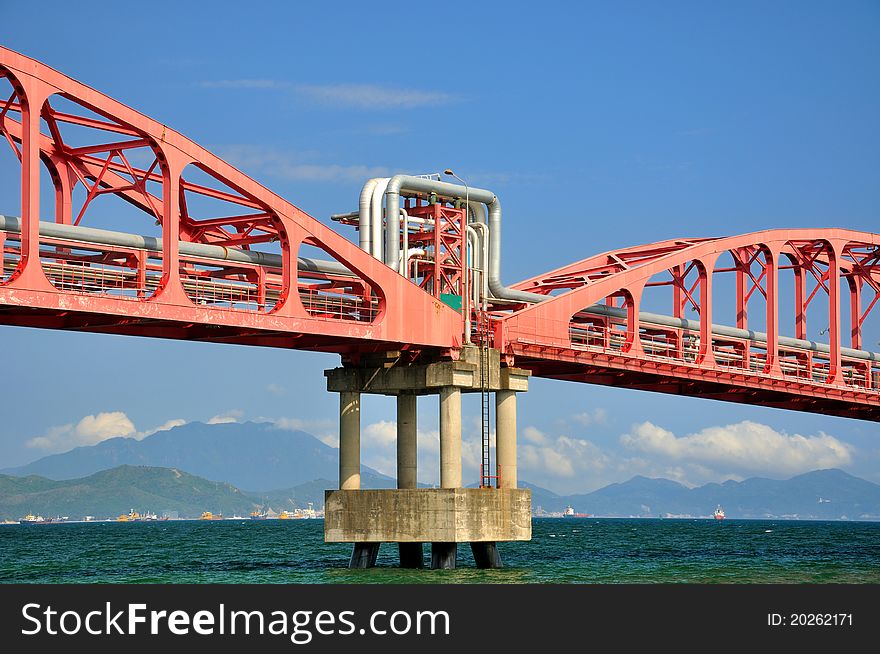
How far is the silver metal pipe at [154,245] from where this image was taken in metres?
53.0

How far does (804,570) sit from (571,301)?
20.4 m

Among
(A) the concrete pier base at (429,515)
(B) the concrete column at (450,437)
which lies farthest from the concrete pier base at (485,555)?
(B) the concrete column at (450,437)

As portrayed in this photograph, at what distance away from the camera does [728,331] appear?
85.6 meters

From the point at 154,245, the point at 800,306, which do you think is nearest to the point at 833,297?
the point at 800,306

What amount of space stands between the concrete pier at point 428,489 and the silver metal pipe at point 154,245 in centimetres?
651

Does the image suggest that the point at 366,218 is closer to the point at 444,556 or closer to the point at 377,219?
the point at 377,219

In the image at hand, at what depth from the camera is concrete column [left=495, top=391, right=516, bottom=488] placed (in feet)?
220

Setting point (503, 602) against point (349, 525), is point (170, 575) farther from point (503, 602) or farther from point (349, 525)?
point (503, 602)

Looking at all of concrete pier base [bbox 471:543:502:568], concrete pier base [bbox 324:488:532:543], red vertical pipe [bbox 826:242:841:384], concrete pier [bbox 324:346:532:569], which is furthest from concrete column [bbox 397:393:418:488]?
red vertical pipe [bbox 826:242:841:384]

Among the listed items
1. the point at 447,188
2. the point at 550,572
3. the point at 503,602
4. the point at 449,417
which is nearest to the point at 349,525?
the point at 449,417

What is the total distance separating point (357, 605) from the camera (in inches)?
1245

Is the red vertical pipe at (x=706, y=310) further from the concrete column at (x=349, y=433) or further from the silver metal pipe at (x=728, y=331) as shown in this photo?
the concrete column at (x=349, y=433)

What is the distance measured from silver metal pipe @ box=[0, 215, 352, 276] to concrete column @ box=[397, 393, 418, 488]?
329 inches

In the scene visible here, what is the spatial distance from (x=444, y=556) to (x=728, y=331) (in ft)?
88.5
